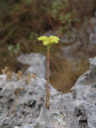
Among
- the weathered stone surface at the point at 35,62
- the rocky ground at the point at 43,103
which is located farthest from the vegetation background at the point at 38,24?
the rocky ground at the point at 43,103

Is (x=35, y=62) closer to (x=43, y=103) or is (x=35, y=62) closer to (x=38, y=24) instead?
(x=38, y=24)

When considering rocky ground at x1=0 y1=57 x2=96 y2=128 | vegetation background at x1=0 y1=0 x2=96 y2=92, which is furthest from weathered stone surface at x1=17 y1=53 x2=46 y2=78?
rocky ground at x1=0 y1=57 x2=96 y2=128

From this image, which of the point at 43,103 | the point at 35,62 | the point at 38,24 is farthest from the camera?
the point at 38,24

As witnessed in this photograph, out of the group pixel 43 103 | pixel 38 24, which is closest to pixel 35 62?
pixel 38 24

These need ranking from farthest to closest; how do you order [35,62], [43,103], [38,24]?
1. [38,24]
2. [35,62]
3. [43,103]

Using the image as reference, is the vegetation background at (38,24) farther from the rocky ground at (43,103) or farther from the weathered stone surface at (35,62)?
the rocky ground at (43,103)

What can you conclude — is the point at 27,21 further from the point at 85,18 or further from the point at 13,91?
the point at 13,91

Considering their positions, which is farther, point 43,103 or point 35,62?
point 35,62
